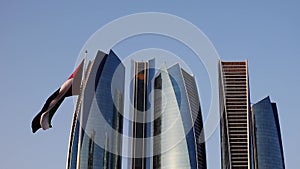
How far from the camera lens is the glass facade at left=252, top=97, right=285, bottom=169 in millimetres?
133000

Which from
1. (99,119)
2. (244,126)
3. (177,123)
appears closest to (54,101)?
(244,126)

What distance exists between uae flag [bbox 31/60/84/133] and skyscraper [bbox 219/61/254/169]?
244 ft

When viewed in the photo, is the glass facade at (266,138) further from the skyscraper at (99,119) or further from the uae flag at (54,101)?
the uae flag at (54,101)

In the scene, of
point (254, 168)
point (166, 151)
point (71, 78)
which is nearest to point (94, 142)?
point (166, 151)

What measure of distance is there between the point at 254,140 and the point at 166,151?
21698 millimetres

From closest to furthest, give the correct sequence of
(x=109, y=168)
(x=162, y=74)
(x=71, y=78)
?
(x=71, y=78) → (x=109, y=168) → (x=162, y=74)

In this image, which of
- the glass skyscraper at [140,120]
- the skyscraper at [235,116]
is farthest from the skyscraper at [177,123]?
the skyscraper at [235,116]

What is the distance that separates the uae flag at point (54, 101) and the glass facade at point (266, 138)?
8882 cm

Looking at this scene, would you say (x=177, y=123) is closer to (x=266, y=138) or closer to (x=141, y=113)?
(x=141, y=113)

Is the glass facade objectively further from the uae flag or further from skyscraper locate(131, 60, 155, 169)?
the uae flag

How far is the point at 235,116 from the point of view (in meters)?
124

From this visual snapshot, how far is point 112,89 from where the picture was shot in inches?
5349

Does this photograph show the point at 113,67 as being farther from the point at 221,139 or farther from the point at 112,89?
the point at 221,139

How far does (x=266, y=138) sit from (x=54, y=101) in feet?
304
